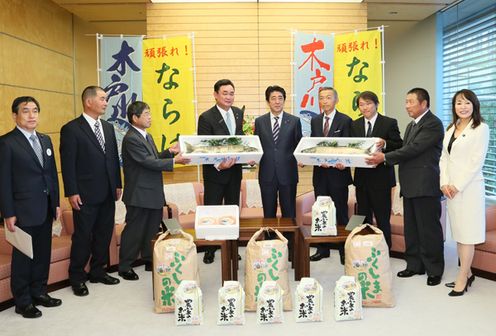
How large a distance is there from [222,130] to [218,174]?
387mm

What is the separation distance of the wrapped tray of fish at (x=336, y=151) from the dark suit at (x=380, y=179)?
0.38m

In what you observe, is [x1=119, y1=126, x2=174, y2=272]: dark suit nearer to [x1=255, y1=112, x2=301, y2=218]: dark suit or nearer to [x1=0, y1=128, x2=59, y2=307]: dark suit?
[x1=0, y1=128, x2=59, y2=307]: dark suit

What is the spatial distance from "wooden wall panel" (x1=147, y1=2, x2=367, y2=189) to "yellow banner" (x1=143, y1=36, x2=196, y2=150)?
31 centimetres

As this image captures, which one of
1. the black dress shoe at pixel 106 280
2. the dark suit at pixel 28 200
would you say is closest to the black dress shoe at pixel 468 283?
the black dress shoe at pixel 106 280

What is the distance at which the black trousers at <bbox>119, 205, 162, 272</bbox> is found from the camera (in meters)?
3.87

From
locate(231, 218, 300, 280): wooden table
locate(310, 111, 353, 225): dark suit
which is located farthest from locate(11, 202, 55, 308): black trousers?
locate(310, 111, 353, 225): dark suit

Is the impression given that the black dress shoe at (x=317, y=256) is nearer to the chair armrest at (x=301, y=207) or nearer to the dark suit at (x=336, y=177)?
the dark suit at (x=336, y=177)

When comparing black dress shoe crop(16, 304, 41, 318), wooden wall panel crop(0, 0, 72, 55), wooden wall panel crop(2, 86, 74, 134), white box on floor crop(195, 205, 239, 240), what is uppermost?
wooden wall panel crop(0, 0, 72, 55)

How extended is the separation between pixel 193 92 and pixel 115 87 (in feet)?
3.07

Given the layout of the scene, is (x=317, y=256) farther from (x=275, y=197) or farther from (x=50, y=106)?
(x=50, y=106)

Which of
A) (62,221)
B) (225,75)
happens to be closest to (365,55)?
(225,75)

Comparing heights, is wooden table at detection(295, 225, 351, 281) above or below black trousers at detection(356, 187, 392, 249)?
below

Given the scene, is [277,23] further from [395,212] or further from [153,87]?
[395,212]

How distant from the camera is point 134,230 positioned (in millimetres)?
3885
